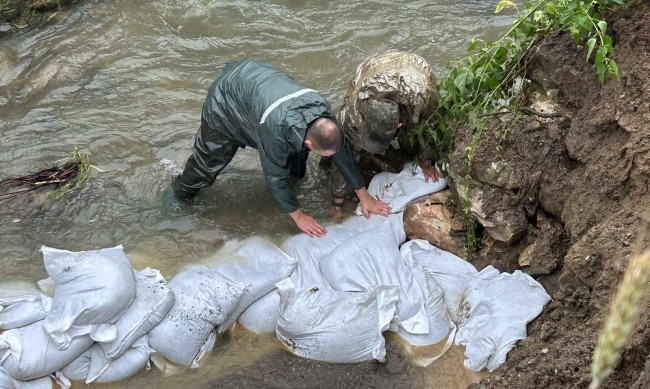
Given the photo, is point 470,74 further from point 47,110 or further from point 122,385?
point 47,110

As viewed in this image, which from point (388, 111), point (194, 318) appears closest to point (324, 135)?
point (388, 111)

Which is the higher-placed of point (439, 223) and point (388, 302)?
point (439, 223)

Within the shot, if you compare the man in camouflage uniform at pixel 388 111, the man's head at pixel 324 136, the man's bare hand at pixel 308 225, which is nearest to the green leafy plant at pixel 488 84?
the man in camouflage uniform at pixel 388 111

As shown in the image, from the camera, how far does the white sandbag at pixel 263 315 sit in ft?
10.3

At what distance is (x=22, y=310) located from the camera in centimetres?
300

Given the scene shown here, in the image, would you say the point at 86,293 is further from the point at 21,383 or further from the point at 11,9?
the point at 11,9

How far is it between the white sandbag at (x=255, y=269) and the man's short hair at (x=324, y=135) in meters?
0.72

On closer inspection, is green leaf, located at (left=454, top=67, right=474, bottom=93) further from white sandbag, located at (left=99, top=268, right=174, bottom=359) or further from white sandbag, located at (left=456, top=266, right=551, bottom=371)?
white sandbag, located at (left=99, top=268, right=174, bottom=359)

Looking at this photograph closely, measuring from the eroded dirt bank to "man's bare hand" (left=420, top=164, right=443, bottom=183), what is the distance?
247mm

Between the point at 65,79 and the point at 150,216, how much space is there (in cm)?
167

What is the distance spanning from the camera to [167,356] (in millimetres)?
2975

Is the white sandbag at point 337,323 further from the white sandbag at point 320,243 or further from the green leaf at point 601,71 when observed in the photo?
the green leaf at point 601,71

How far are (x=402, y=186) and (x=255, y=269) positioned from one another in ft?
3.21

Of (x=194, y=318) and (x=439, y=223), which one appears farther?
(x=439, y=223)
